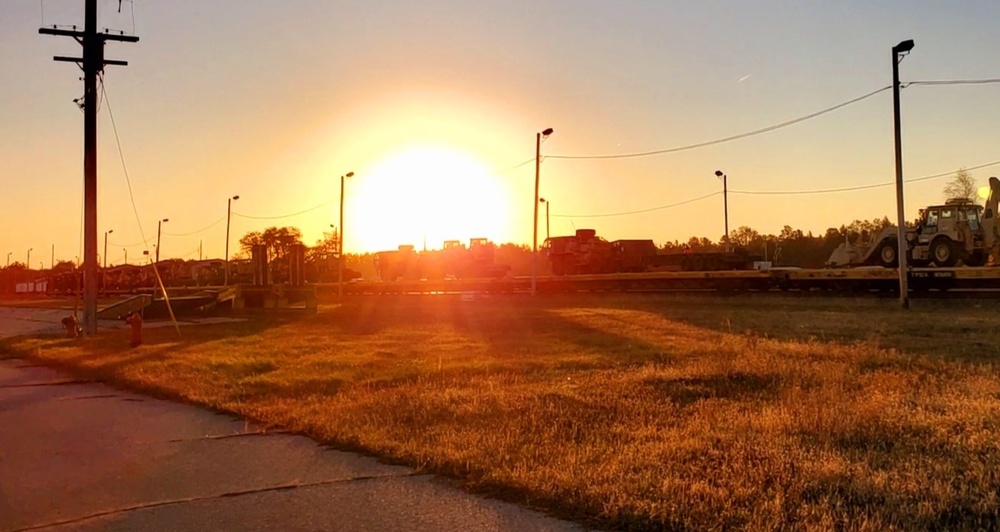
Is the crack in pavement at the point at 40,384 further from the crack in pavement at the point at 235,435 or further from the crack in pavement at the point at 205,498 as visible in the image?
the crack in pavement at the point at 205,498

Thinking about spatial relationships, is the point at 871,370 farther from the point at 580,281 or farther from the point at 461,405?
the point at 580,281

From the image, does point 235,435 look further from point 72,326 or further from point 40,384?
point 72,326

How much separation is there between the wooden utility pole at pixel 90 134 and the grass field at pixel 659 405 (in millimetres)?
2301

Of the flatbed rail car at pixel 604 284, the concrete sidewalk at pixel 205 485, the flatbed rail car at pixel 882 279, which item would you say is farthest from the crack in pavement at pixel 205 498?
the flatbed rail car at pixel 604 284

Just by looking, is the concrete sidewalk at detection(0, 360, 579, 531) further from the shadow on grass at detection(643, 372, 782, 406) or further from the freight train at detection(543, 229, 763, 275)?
the freight train at detection(543, 229, 763, 275)

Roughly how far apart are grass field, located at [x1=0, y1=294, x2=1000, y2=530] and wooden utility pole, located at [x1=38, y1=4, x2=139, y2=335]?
2301 millimetres

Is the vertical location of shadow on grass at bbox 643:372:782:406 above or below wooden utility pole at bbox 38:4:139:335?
below

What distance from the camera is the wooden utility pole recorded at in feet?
77.7

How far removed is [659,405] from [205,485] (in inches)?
209

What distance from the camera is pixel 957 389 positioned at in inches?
406

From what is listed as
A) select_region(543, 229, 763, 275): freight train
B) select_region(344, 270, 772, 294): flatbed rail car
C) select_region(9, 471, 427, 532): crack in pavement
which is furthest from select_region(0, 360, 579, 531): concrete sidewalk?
select_region(543, 229, 763, 275): freight train

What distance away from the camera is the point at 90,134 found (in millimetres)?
23891

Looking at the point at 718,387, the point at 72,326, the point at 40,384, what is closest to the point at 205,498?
the point at 718,387

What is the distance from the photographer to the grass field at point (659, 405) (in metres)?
5.88
